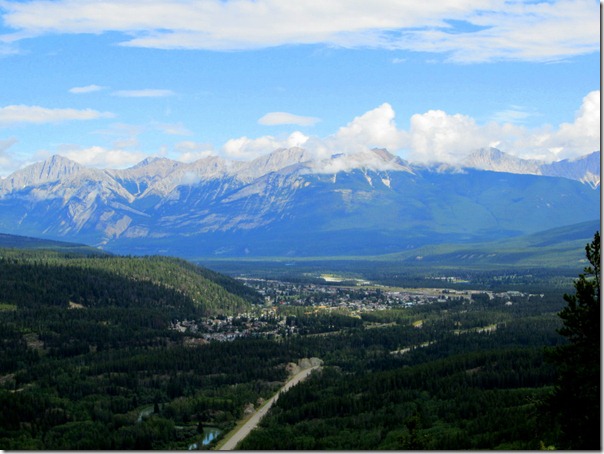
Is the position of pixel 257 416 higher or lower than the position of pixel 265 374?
lower

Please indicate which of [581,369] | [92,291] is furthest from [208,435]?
[92,291]

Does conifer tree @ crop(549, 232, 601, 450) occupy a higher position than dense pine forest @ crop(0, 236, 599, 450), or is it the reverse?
conifer tree @ crop(549, 232, 601, 450)

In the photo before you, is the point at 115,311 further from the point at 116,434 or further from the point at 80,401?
the point at 116,434

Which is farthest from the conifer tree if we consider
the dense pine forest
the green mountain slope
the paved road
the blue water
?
the green mountain slope

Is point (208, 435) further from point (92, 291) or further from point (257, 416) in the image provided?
point (92, 291)

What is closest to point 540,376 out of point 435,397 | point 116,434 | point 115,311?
point 435,397

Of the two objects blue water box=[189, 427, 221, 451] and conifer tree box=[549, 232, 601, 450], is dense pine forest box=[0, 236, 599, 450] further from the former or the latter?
conifer tree box=[549, 232, 601, 450]
